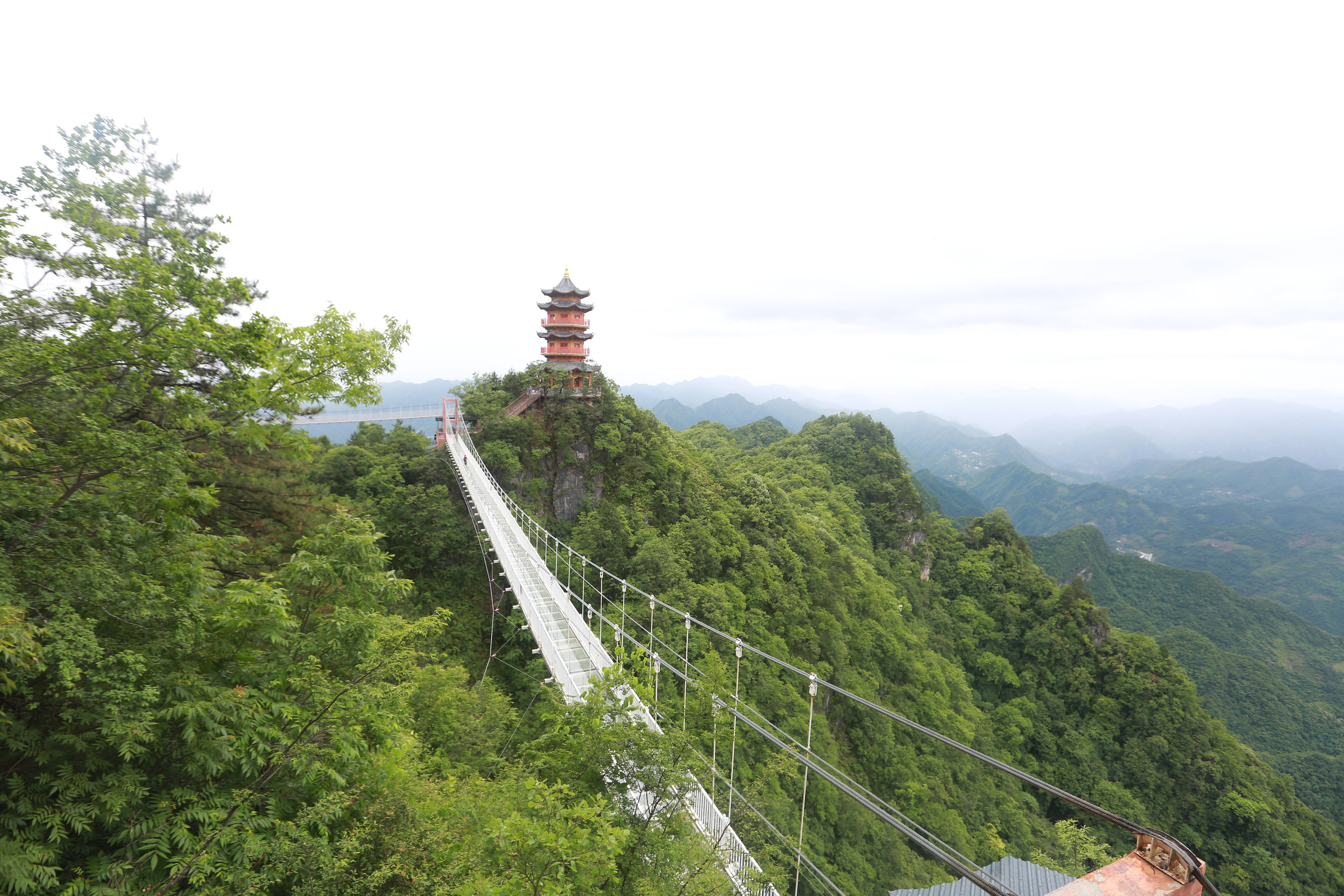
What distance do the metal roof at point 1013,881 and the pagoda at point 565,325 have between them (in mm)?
17940

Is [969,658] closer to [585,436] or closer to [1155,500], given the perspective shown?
[585,436]

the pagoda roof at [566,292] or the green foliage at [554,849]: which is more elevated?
the pagoda roof at [566,292]

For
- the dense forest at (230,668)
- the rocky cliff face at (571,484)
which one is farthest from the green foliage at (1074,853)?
the rocky cliff face at (571,484)

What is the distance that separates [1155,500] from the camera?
129875 mm

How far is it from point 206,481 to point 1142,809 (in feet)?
115

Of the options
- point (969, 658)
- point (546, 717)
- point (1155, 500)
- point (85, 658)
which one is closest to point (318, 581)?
point (85, 658)

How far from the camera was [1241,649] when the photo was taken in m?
44.8

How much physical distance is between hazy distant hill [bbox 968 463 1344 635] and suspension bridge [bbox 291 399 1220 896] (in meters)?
93.6

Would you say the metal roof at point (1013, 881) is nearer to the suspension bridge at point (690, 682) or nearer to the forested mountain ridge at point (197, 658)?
the suspension bridge at point (690, 682)

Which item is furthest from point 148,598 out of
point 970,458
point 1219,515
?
point 970,458

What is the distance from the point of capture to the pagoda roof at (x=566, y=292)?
19828 mm

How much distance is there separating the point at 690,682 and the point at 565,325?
52.4ft

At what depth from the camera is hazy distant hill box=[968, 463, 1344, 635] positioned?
70.9 metres

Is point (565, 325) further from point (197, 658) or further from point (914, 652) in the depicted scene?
point (914, 652)
